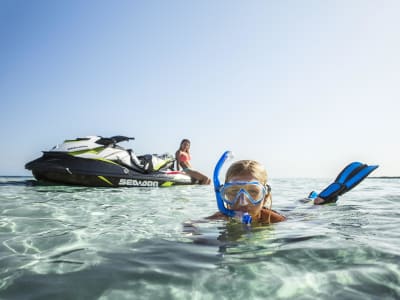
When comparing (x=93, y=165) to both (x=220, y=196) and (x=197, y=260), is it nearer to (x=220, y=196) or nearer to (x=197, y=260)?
(x=220, y=196)

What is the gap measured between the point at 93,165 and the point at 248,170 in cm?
587

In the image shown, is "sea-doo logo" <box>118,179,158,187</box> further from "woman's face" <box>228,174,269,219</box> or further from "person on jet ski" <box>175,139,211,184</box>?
"woman's face" <box>228,174,269,219</box>

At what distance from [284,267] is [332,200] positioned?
12.7 ft

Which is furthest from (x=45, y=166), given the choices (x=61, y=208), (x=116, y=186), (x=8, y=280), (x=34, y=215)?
(x=8, y=280)

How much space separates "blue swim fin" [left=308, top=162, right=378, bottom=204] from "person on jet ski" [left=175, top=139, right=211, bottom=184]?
5.95m

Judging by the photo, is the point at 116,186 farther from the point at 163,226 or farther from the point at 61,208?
the point at 163,226

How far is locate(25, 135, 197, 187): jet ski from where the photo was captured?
317 inches

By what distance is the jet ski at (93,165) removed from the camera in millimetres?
8055

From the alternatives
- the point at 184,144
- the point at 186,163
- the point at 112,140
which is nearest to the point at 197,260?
the point at 112,140

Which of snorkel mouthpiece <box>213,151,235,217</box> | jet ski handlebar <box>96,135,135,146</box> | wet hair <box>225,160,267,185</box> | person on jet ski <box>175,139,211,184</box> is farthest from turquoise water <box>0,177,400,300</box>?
person on jet ski <box>175,139,211,184</box>

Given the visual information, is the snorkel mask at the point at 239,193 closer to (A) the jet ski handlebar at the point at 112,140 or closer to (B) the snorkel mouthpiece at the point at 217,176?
(B) the snorkel mouthpiece at the point at 217,176

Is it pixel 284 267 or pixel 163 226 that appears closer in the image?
pixel 284 267

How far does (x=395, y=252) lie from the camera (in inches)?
83.8

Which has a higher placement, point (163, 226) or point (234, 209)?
point (234, 209)
